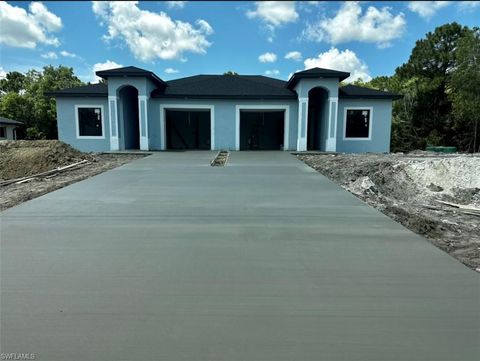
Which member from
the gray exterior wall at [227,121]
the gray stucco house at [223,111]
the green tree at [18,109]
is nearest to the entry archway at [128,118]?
the gray stucco house at [223,111]

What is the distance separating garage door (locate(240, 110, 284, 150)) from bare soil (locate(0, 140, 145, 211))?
30.1 ft

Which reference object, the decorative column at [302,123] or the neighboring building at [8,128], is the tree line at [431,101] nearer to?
the neighboring building at [8,128]

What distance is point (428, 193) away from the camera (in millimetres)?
8312

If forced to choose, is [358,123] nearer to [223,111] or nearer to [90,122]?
[223,111]

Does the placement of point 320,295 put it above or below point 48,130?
below

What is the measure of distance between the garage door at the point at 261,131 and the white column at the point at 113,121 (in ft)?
26.5

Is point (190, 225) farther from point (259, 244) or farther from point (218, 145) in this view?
point (218, 145)

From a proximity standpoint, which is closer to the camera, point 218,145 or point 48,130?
point 218,145

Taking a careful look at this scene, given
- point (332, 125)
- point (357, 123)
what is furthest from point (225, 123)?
point (357, 123)

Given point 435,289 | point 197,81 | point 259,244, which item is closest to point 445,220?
point 435,289

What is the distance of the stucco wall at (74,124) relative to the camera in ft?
59.0

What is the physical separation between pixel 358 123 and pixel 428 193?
36.5 feet

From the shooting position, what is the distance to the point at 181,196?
6.73 metres

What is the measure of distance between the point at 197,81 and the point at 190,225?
1749cm
